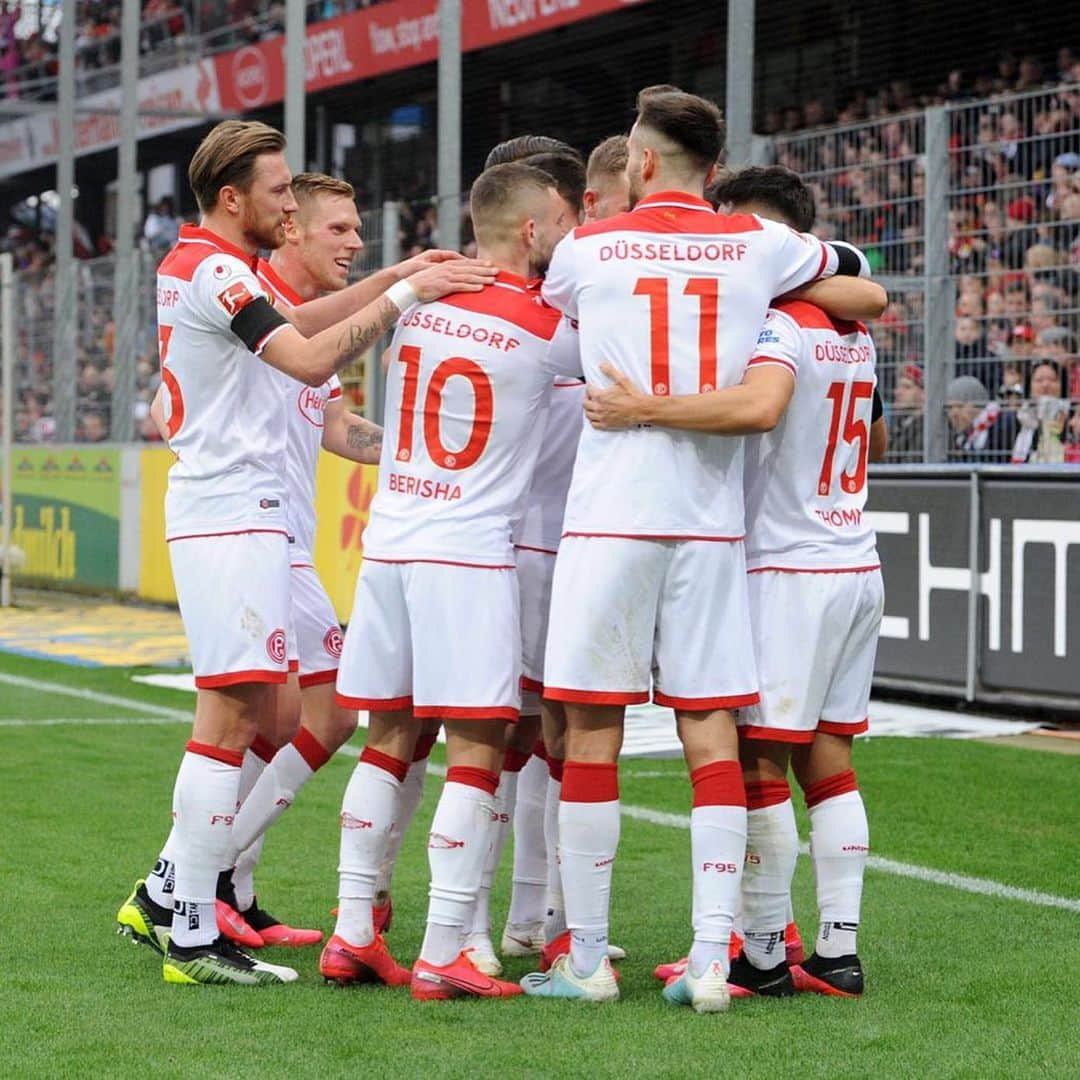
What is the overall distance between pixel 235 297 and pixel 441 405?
52 centimetres

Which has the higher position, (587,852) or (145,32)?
(145,32)

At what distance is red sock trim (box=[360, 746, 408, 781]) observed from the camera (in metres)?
4.48

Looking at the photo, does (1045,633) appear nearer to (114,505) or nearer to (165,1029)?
(165,1029)

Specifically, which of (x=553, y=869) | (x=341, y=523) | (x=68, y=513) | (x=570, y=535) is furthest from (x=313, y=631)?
(x=68, y=513)

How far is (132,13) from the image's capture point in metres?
19.1

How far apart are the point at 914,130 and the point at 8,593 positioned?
9346 millimetres

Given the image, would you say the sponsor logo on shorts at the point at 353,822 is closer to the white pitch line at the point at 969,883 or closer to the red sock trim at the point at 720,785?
the red sock trim at the point at 720,785

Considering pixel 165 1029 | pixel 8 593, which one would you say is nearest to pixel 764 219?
pixel 165 1029

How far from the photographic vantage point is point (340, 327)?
4.34 meters

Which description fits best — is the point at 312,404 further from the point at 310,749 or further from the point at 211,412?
the point at 310,749

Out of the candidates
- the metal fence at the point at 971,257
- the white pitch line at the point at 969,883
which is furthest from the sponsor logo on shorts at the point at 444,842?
the metal fence at the point at 971,257

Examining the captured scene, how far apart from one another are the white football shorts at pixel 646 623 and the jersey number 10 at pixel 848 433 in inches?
13.0

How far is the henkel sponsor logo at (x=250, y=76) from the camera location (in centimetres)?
2270

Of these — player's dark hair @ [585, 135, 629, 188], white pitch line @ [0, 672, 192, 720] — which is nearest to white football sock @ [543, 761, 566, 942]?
player's dark hair @ [585, 135, 629, 188]
